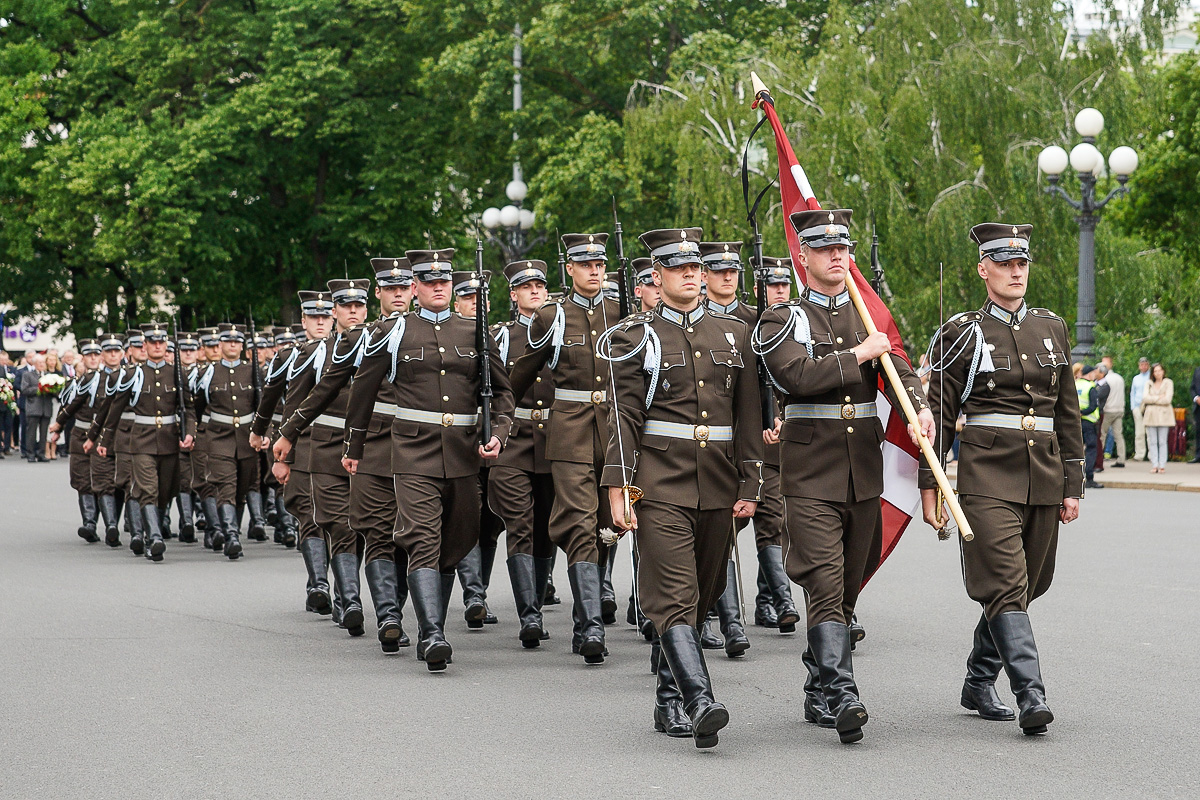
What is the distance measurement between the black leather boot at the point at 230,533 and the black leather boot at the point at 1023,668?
929cm

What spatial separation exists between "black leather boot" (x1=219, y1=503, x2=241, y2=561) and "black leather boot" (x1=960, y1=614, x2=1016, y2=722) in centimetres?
892

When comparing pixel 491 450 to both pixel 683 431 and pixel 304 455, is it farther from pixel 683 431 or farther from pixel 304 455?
pixel 304 455

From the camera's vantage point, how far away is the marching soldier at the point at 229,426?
1531cm

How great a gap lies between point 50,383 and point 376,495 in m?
24.1

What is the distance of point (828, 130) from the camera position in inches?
1110

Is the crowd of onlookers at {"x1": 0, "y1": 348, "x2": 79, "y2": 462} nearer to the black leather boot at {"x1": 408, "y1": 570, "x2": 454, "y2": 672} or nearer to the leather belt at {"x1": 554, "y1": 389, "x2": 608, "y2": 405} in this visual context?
the leather belt at {"x1": 554, "y1": 389, "x2": 608, "y2": 405}

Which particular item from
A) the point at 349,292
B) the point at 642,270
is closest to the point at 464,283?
the point at 349,292

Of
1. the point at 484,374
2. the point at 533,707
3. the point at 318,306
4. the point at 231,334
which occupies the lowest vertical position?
the point at 533,707

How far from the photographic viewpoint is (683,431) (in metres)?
7.05

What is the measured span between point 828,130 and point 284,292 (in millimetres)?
16555

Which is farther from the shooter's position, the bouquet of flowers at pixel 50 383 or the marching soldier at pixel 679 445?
the bouquet of flowers at pixel 50 383

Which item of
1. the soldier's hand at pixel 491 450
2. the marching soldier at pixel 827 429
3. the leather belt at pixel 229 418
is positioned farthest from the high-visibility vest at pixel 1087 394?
the marching soldier at pixel 827 429

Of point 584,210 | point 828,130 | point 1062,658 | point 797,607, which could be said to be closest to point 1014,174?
point 828,130

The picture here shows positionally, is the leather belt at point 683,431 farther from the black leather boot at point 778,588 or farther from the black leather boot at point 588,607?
the black leather boot at point 778,588
